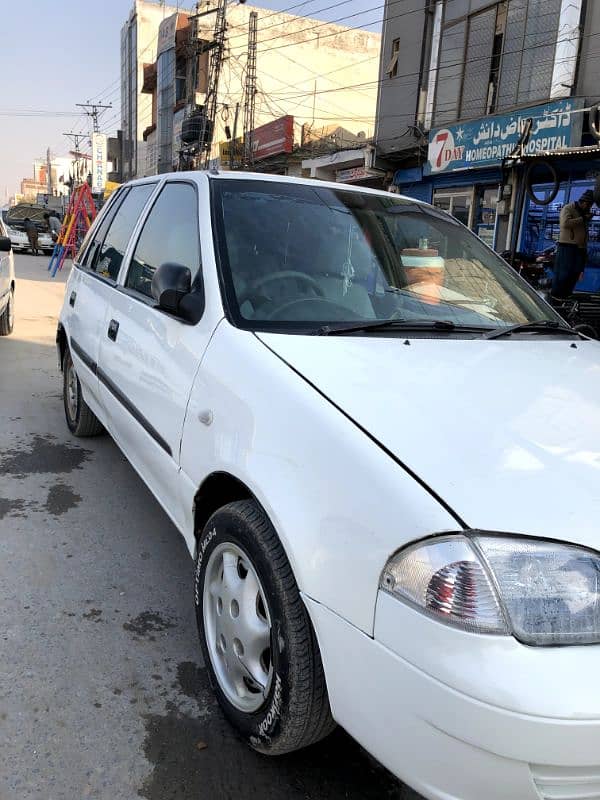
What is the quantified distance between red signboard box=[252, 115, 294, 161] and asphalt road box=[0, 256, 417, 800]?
69.7 ft

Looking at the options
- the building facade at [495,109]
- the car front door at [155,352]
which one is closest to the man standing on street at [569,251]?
the building facade at [495,109]

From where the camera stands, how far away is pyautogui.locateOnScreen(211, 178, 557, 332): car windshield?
2.57 metres

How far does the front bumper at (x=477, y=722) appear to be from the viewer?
1300 mm

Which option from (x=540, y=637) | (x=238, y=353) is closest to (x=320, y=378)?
(x=238, y=353)

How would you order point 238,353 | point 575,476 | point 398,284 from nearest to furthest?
point 575,476, point 238,353, point 398,284

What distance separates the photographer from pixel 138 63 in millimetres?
45656

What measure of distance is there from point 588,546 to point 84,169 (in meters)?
83.2

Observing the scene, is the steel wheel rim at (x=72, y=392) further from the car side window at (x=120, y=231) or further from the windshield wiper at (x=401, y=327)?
the windshield wiper at (x=401, y=327)

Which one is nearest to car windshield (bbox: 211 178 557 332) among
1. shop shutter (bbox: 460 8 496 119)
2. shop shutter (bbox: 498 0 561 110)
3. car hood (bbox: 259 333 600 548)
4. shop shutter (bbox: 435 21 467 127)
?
car hood (bbox: 259 333 600 548)

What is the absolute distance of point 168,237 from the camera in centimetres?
316

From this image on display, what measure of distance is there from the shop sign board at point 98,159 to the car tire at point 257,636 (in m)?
49.0

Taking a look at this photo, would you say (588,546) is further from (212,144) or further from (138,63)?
(138,63)

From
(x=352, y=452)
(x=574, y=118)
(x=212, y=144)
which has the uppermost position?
(x=212, y=144)

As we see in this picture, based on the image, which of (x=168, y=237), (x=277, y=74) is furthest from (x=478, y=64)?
(x=277, y=74)
